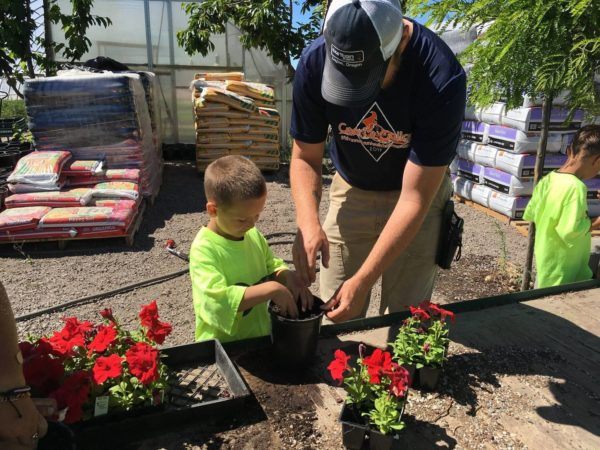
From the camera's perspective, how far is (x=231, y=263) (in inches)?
72.9

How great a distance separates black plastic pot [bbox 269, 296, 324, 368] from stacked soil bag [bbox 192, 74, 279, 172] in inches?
289

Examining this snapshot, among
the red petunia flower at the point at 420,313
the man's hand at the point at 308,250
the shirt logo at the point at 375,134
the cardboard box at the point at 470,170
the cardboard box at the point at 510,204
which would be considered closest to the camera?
the red petunia flower at the point at 420,313

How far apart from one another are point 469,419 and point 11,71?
928cm

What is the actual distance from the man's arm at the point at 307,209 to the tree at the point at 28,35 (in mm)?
7337

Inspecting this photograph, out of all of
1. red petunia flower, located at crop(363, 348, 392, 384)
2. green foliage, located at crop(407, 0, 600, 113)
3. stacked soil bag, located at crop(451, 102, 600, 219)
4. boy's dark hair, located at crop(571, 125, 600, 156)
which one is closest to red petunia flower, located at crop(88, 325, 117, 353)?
red petunia flower, located at crop(363, 348, 392, 384)

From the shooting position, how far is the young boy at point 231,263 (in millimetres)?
1680

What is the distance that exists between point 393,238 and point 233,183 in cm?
61

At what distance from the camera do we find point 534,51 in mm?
2246

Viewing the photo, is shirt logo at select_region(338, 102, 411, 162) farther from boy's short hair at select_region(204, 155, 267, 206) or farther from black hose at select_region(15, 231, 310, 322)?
black hose at select_region(15, 231, 310, 322)

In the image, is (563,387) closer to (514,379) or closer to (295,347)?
(514,379)

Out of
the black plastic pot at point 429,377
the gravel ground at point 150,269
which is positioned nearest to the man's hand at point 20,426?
the black plastic pot at point 429,377

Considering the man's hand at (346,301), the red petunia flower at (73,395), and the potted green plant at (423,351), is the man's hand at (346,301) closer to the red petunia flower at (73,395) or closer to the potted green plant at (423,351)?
the potted green plant at (423,351)

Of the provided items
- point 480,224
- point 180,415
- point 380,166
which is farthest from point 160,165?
point 180,415

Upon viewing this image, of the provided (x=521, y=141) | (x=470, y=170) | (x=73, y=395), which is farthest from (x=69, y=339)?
(x=470, y=170)
